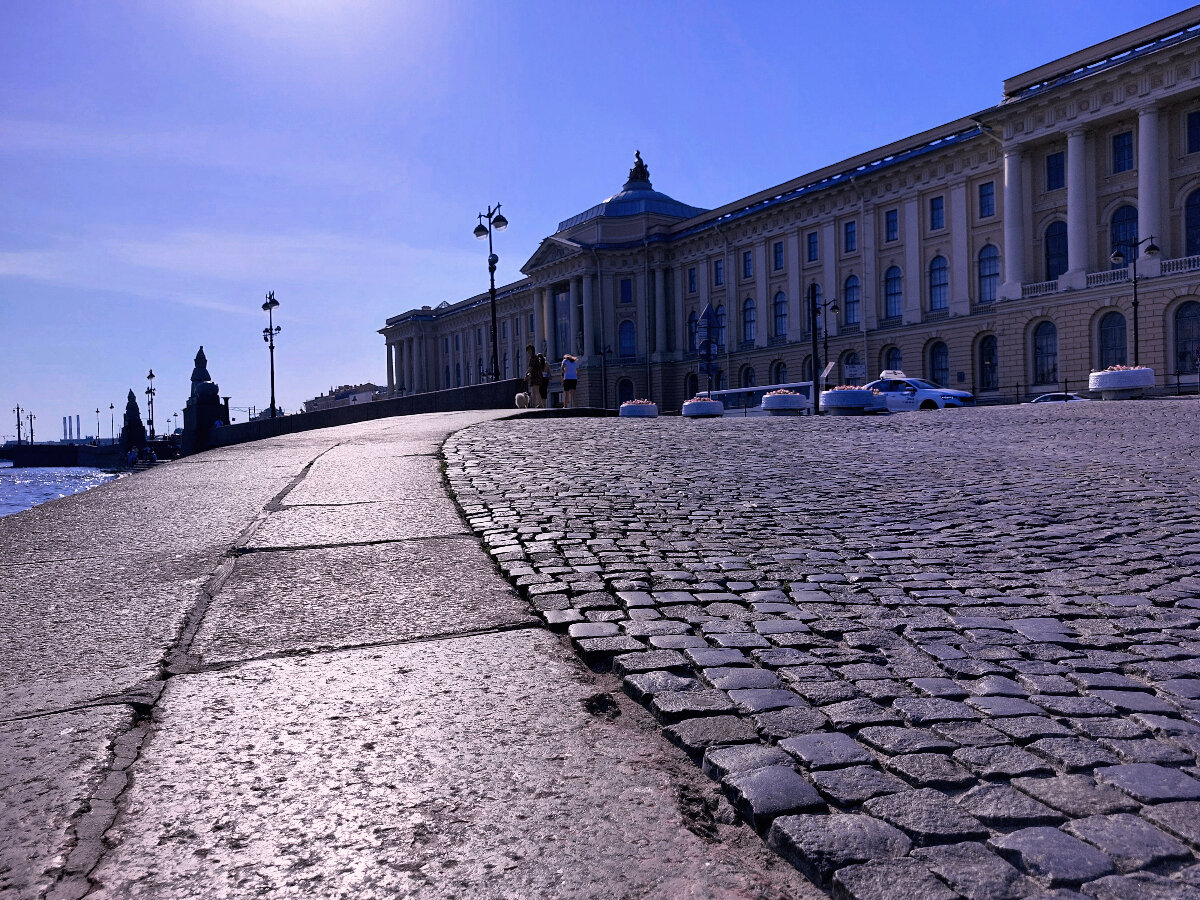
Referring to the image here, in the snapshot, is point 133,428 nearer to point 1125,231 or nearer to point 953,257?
point 953,257

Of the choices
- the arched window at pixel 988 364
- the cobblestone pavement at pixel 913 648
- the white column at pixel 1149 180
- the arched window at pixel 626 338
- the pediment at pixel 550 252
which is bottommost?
the cobblestone pavement at pixel 913 648

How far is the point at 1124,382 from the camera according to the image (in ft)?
75.0

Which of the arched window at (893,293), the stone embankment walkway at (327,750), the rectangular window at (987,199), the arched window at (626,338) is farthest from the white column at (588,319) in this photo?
the stone embankment walkway at (327,750)

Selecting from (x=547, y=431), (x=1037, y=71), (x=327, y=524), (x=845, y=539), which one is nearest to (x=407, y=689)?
(x=327, y=524)

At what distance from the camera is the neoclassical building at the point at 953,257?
1425 inches

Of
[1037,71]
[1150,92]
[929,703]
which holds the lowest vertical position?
[929,703]

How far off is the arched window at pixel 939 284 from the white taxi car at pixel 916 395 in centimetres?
1691

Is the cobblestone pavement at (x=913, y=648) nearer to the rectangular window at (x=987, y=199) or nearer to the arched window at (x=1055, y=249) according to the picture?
the arched window at (x=1055, y=249)

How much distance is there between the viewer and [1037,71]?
3988 centimetres

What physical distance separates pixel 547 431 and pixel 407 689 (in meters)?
12.1

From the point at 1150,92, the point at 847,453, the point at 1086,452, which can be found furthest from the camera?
the point at 1150,92

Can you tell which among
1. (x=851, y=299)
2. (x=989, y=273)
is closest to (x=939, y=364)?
(x=989, y=273)

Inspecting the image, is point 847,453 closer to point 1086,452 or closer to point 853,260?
point 1086,452

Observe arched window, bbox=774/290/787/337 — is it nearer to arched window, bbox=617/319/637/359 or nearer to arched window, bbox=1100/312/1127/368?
arched window, bbox=617/319/637/359
